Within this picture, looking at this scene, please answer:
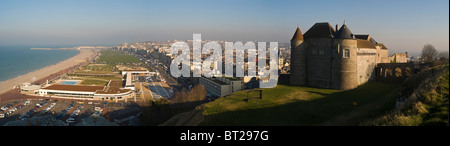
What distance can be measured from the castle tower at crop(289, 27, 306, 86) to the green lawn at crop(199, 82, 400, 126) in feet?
5.71

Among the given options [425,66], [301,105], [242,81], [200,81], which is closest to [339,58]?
[301,105]

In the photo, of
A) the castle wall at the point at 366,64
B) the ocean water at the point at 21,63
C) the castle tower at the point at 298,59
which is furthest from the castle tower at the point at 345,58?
the ocean water at the point at 21,63

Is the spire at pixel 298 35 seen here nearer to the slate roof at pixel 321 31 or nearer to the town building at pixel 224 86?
the slate roof at pixel 321 31

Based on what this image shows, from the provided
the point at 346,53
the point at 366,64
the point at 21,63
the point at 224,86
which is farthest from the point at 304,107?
the point at 21,63

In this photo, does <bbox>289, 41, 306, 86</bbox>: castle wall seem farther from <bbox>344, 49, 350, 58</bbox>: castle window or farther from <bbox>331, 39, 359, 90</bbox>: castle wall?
<bbox>344, 49, 350, 58</bbox>: castle window

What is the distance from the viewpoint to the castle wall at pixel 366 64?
19.4 meters

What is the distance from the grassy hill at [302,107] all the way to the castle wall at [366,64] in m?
1.12

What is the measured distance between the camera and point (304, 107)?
14.0 m

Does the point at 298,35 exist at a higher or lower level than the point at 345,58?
higher

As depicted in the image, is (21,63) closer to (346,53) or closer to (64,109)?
(64,109)

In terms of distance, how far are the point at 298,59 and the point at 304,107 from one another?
7119 millimetres

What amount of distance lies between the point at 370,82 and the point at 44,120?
26.8 m

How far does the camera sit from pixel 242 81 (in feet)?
124

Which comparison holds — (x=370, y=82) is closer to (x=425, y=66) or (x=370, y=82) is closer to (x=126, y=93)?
(x=425, y=66)
